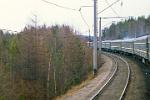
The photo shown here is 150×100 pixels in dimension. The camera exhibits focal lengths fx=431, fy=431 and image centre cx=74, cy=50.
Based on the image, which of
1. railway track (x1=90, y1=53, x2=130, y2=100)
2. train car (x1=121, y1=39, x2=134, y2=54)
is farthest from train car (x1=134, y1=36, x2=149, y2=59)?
train car (x1=121, y1=39, x2=134, y2=54)

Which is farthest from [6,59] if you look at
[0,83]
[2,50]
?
[0,83]

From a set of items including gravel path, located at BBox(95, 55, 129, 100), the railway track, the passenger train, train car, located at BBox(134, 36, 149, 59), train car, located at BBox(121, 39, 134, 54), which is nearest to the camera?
the railway track

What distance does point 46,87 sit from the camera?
57.1 meters

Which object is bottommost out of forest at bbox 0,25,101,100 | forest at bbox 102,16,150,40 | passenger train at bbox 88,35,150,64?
forest at bbox 0,25,101,100

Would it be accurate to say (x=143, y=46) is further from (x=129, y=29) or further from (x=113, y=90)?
(x=129, y=29)

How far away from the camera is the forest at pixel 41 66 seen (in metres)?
54.5

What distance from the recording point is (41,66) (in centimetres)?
6066

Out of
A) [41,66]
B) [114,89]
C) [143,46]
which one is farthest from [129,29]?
[114,89]

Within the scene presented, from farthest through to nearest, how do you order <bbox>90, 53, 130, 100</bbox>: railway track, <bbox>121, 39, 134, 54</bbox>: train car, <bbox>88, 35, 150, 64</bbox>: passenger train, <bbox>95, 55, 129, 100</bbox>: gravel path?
<bbox>121, 39, 134, 54</bbox>: train car < <bbox>88, 35, 150, 64</bbox>: passenger train < <bbox>95, 55, 129, 100</bbox>: gravel path < <bbox>90, 53, 130, 100</bbox>: railway track

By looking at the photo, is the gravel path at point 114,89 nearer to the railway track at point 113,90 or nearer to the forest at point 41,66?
the railway track at point 113,90

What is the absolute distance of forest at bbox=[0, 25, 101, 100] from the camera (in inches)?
2144

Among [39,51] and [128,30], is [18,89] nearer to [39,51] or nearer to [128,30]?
[39,51]

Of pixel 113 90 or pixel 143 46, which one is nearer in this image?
pixel 113 90

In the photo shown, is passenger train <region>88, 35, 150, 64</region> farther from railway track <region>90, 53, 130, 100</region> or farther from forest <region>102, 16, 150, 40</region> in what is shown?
forest <region>102, 16, 150, 40</region>
